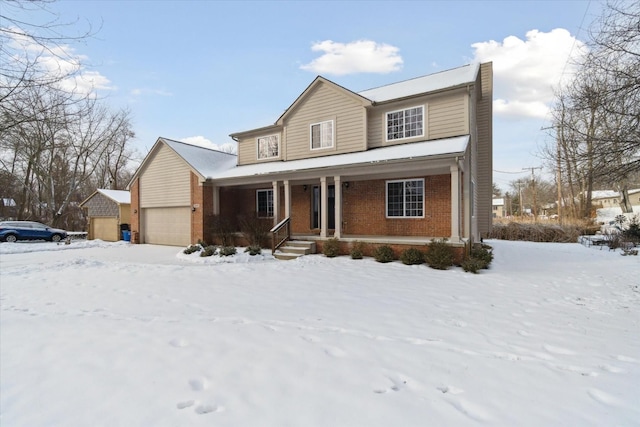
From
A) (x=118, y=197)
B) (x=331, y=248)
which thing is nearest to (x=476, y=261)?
(x=331, y=248)

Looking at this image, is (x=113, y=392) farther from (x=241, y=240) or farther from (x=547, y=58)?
(x=547, y=58)

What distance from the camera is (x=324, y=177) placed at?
1228 centimetres

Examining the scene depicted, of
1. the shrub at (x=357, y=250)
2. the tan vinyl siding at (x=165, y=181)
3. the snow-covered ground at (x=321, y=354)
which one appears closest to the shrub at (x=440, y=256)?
the snow-covered ground at (x=321, y=354)

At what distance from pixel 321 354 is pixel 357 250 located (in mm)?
7558

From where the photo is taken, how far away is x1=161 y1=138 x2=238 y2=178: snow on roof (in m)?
16.0

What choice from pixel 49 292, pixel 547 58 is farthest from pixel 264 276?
pixel 547 58

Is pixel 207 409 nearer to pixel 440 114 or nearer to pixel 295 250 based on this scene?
pixel 295 250

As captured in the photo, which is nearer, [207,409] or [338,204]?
[207,409]

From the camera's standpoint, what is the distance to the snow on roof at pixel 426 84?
12109 mm

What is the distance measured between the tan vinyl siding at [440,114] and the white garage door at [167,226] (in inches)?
425

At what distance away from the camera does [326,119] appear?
1416 centimetres

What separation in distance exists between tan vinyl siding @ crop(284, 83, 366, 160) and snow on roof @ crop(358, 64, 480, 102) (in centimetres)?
124

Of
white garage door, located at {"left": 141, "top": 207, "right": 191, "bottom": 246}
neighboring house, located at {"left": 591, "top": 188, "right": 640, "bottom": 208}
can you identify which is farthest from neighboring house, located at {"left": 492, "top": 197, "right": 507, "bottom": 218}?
white garage door, located at {"left": 141, "top": 207, "right": 191, "bottom": 246}

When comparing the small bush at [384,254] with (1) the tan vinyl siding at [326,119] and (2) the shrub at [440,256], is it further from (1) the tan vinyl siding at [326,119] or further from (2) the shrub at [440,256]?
(1) the tan vinyl siding at [326,119]
